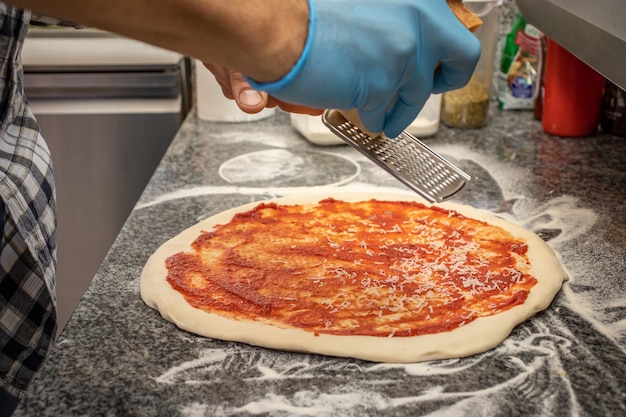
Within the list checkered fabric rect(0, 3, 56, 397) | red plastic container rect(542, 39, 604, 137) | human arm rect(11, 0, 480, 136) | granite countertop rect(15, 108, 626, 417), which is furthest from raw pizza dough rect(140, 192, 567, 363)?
red plastic container rect(542, 39, 604, 137)

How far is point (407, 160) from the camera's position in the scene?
1.26m

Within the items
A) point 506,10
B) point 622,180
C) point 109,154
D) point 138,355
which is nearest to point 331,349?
point 138,355

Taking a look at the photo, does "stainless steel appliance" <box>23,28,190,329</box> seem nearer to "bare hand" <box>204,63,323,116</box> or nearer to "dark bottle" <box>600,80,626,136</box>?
"bare hand" <box>204,63,323,116</box>

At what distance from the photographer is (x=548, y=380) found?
3.19 feet

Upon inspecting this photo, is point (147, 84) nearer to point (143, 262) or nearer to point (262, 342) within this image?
A: point (143, 262)

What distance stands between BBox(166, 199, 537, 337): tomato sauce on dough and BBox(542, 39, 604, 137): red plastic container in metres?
0.64

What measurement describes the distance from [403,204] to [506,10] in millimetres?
960

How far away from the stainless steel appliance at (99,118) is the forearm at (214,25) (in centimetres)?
124

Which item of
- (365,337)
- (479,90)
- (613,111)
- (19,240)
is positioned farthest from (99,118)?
(613,111)

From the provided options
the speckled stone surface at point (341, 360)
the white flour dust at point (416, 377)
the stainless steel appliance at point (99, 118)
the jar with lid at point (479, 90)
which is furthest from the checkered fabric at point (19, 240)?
the jar with lid at point (479, 90)

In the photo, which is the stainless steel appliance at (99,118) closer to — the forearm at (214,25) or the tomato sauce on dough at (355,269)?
the tomato sauce on dough at (355,269)

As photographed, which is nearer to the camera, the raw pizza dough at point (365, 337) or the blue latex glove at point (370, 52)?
the blue latex glove at point (370, 52)

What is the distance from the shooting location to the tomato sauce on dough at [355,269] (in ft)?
3.67

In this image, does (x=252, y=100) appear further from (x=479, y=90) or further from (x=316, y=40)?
(x=479, y=90)
